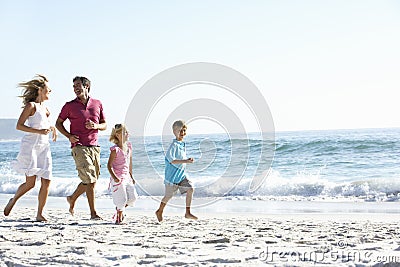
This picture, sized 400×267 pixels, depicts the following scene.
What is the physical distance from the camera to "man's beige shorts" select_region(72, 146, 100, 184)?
6.22 metres

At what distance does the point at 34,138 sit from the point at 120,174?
1.08 metres

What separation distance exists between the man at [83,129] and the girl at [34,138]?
302mm

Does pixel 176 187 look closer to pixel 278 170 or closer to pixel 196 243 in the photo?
pixel 196 243

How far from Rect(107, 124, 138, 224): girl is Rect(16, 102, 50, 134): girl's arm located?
81 cm

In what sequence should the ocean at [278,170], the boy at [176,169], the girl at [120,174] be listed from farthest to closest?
the ocean at [278,170] < the boy at [176,169] < the girl at [120,174]

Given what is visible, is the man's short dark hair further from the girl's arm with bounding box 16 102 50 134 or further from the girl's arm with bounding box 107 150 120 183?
the girl's arm with bounding box 107 150 120 183

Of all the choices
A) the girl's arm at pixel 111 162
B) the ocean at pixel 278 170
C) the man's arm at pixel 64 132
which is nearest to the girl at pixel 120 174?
the girl's arm at pixel 111 162

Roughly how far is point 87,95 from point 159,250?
288 cm

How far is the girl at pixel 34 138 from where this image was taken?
5.85m

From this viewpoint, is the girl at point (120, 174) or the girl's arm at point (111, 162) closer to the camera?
the girl's arm at point (111, 162)

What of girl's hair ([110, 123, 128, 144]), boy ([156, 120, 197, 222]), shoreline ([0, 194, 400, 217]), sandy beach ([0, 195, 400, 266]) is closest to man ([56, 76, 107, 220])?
girl's hair ([110, 123, 128, 144])

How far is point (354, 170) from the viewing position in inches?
621

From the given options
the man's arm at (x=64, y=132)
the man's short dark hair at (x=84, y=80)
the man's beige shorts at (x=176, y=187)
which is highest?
the man's short dark hair at (x=84, y=80)

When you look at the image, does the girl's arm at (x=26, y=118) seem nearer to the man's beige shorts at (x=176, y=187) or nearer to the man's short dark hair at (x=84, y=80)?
the man's short dark hair at (x=84, y=80)
